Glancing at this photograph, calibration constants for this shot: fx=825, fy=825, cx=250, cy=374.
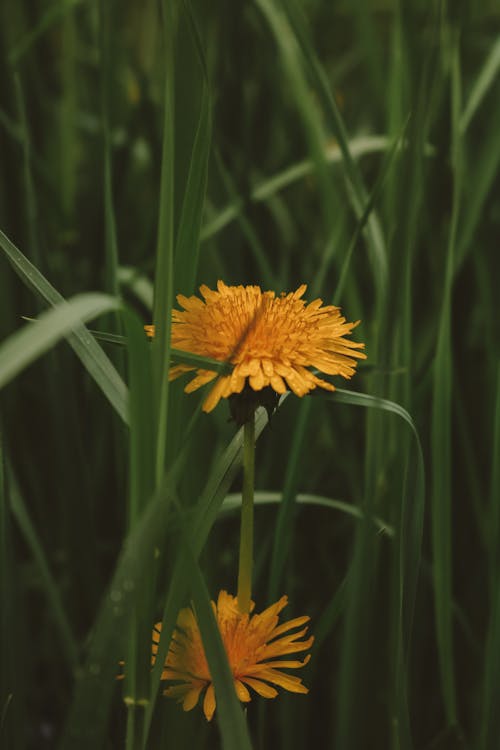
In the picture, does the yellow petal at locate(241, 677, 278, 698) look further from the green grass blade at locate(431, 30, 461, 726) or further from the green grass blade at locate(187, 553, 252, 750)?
the green grass blade at locate(431, 30, 461, 726)

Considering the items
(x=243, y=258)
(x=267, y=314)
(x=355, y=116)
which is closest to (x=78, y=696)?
(x=267, y=314)

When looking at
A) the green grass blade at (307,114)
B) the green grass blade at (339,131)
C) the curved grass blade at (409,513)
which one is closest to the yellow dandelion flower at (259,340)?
the curved grass blade at (409,513)

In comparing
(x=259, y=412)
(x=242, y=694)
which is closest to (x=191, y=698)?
(x=242, y=694)

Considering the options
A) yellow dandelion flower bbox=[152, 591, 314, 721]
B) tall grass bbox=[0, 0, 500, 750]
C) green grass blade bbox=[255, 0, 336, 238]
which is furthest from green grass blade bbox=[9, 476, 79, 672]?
green grass blade bbox=[255, 0, 336, 238]

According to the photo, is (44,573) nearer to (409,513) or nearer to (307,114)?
(409,513)

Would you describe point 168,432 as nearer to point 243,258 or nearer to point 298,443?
point 298,443

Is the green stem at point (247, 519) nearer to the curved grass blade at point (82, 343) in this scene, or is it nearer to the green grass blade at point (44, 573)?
the curved grass blade at point (82, 343)
